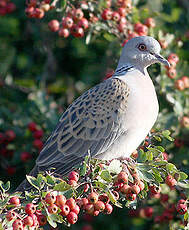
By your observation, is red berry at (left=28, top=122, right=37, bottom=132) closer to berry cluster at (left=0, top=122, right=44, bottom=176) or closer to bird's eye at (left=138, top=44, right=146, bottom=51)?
berry cluster at (left=0, top=122, right=44, bottom=176)

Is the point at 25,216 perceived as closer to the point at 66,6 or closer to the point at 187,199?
the point at 187,199

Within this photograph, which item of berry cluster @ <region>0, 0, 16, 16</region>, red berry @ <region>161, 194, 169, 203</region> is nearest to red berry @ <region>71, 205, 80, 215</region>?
red berry @ <region>161, 194, 169, 203</region>

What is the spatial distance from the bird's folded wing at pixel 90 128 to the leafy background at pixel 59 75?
0.59 m

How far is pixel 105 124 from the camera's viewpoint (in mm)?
3984

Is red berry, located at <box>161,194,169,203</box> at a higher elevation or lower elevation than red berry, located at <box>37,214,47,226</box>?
lower

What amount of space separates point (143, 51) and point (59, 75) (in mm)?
1717

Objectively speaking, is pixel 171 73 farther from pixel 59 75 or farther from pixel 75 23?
pixel 59 75

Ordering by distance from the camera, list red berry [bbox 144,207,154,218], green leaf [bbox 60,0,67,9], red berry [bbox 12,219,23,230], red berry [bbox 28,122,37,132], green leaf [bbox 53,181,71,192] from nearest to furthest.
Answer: red berry [bbox 12,219,23,230] < green leaf [bbox 53,181,71,192] < green leaf [bbox 60,0,67,9] < red berry [bbox 144,207,154,218] < red berry [bbox 28,122,37,132]

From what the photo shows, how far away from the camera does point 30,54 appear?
5.73 m

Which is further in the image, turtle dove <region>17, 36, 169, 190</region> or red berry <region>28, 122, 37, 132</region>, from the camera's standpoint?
red berry <region>28, 122, 37, 132</region>

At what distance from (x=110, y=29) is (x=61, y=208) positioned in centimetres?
209

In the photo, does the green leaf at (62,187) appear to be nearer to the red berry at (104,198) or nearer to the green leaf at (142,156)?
the red berry at (104,198)

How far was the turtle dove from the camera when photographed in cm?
386

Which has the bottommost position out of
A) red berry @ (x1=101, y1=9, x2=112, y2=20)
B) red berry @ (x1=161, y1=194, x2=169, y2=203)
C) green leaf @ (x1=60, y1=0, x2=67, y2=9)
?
red berry @ (x1=161, y1=194, x2=169, y2=203)
